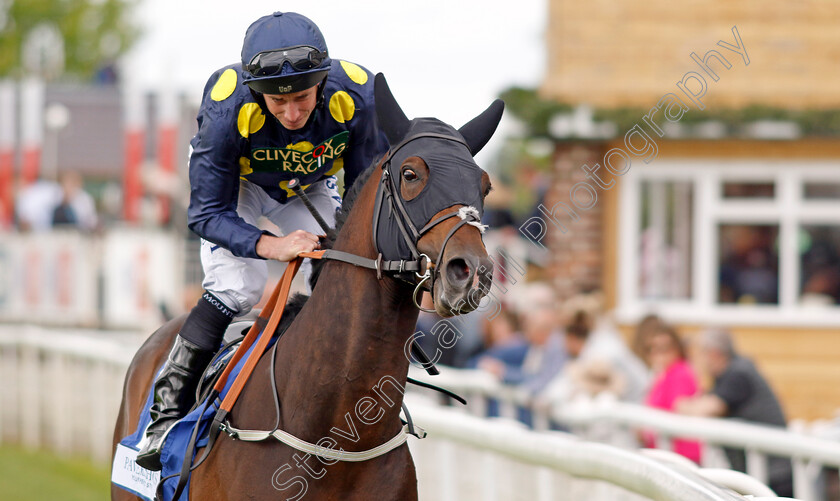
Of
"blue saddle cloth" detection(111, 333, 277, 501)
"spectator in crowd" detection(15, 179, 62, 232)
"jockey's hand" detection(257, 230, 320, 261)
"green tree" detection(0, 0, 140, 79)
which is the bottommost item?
"blue saddle cloth" detection(111, 333, 277, 501)

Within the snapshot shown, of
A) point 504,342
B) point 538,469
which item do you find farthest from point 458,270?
point 504,342

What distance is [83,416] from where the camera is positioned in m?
Result: 9.98

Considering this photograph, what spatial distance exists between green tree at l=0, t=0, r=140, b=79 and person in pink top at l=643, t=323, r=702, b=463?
27482 mm

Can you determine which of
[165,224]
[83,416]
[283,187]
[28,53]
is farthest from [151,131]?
[28,53]

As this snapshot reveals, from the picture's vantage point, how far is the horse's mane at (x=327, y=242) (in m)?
3.49

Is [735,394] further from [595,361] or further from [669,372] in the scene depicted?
[595,361]

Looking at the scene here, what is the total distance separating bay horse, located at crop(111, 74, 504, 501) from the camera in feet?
10.2

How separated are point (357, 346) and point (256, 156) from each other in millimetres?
818

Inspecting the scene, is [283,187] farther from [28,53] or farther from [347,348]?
[28,53]

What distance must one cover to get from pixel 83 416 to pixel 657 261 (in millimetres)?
5749

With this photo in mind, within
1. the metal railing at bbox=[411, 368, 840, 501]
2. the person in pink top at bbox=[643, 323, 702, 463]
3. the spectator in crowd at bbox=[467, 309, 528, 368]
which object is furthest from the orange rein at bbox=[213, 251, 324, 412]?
the spectator in crowd at bbox=[467, 309, 528, 368]

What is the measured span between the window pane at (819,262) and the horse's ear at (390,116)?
8.63 metres

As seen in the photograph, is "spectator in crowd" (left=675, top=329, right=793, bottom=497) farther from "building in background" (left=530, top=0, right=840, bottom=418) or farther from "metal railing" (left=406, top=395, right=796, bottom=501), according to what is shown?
"building in background" (left=530, top=0, right=840, bottom=418)

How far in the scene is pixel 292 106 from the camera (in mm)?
3521
